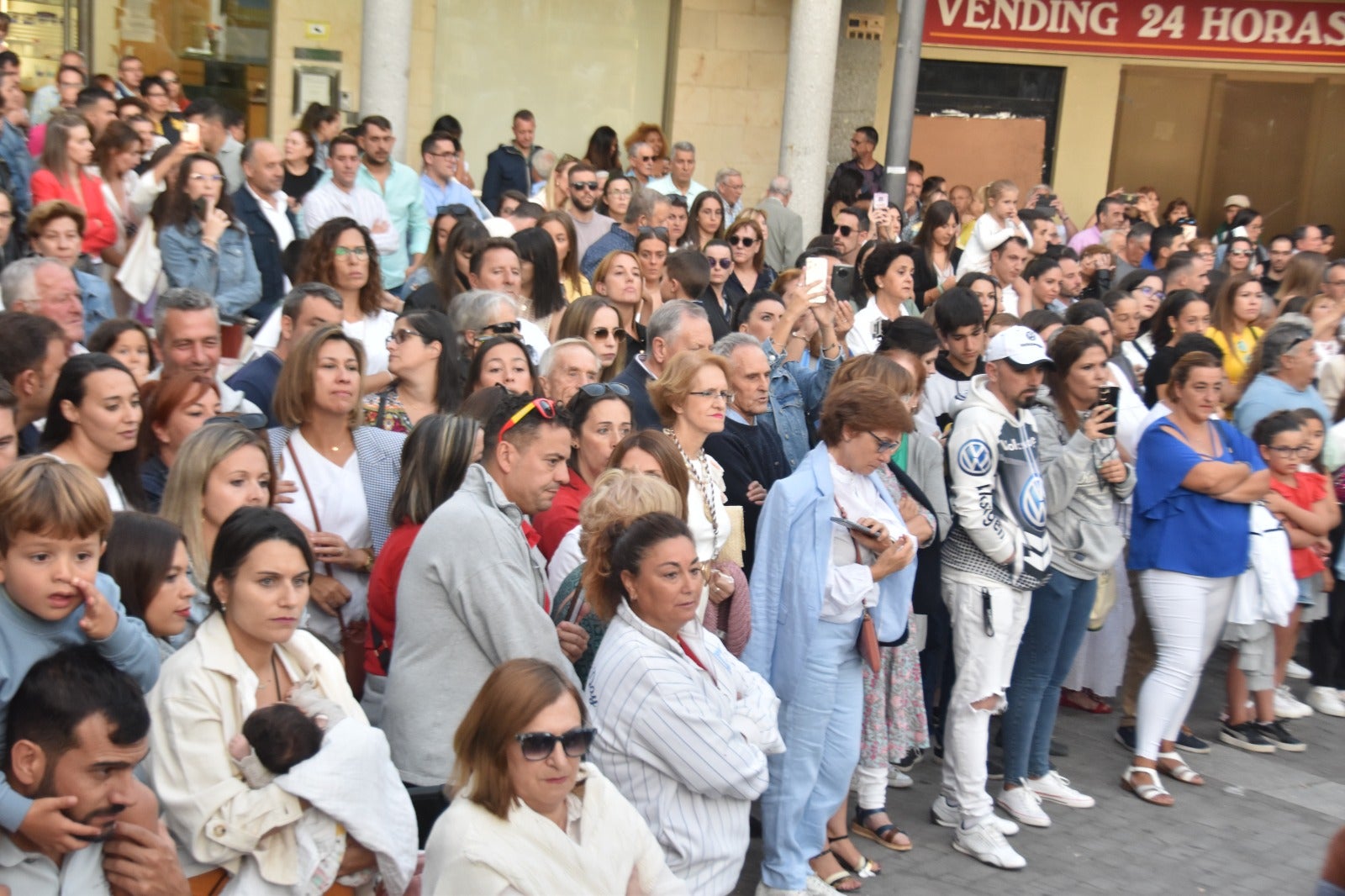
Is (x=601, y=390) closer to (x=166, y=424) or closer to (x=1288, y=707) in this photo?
(x=166, y=424)

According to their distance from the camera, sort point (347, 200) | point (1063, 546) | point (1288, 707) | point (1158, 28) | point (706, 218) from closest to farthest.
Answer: point (1063, 546) < point (1288, 707) < point (347, 200) < point (706, 218) < point (1158, 28)

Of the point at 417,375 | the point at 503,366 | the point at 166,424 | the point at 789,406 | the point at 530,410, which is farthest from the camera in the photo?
the point at 789,406

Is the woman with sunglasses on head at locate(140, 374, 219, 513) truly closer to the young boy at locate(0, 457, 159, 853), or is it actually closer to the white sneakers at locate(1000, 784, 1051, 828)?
the young boy at locate(0, 457, 159, 853)

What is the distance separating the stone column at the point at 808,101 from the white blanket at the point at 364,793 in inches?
442

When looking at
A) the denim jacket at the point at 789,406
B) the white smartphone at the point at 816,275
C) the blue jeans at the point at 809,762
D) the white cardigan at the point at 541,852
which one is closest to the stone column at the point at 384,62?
the white smartphone at the point at 816,275

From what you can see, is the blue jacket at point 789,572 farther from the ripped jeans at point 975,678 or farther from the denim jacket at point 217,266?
the denim jacket at point 217,266

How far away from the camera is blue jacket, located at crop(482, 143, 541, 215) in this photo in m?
13.7

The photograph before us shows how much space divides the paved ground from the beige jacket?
2.66 meters

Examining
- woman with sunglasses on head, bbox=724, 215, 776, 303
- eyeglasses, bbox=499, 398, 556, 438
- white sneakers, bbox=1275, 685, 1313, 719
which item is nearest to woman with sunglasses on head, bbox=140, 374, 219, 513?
eyeglasses, bbox=499, 398, 556, 438

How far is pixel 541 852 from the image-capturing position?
3.61m

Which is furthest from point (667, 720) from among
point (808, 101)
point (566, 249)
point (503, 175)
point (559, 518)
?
point (808, 101)

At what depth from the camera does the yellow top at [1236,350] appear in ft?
30.0

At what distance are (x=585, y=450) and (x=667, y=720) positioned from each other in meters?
1.45

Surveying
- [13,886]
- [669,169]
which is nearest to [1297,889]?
[13,886]
